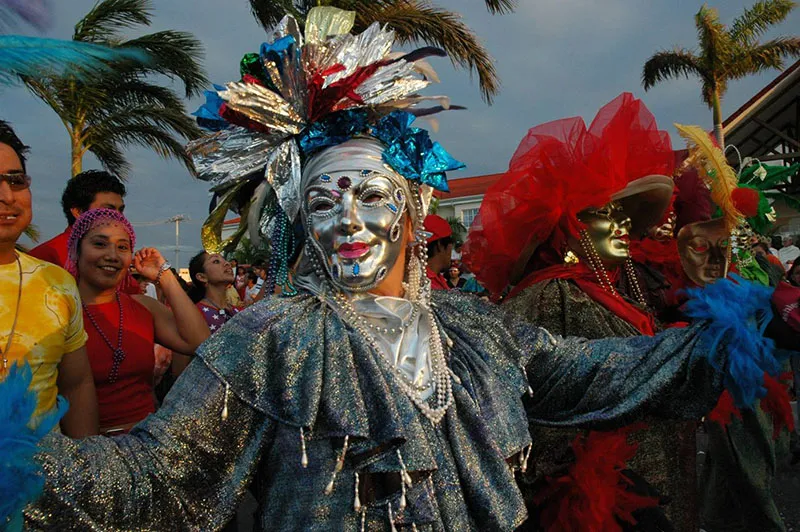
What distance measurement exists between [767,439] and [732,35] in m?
14.4

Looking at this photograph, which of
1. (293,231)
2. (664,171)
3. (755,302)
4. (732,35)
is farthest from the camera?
(732,35)

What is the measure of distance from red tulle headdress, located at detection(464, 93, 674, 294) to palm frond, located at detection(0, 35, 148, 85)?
1.88 m

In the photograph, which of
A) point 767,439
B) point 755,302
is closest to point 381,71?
point 755,302

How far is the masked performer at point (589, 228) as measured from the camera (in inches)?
108

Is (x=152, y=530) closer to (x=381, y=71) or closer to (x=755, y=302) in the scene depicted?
(x=381, y=71)

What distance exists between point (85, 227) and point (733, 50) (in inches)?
639

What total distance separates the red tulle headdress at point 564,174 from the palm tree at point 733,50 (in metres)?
13.1

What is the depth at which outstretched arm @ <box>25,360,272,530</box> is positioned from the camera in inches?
48.4

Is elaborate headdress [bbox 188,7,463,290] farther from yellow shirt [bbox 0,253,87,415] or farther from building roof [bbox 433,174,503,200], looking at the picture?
building roof [bbox 433,174,503,200]

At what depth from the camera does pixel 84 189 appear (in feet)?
10.5

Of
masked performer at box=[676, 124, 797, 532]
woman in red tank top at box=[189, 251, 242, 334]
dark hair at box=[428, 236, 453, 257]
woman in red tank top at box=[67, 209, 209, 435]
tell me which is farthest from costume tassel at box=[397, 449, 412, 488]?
dark hair at box=[428, 236, 453, 257]

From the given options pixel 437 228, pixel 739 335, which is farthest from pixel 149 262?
pixel 437 228

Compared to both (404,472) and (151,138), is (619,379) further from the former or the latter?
(151,138)

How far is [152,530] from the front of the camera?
53.9 inches
